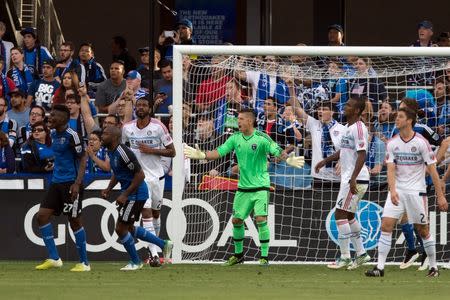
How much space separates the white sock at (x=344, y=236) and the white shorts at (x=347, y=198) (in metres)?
0.20

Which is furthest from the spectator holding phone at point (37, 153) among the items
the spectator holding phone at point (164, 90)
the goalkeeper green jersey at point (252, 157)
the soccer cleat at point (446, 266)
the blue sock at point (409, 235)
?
the soccer cleat at point (446, 266)

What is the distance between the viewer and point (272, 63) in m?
18.6

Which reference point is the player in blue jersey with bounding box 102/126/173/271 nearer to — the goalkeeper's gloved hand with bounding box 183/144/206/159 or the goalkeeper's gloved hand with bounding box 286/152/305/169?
the goalkeeper's gloved hand with bounding box 183/144/206/159

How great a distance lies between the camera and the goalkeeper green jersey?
17047 mm

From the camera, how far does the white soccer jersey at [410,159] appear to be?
50.2ft

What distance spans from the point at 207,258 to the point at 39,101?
12.1ft

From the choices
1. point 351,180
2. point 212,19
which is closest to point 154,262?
point 351,180

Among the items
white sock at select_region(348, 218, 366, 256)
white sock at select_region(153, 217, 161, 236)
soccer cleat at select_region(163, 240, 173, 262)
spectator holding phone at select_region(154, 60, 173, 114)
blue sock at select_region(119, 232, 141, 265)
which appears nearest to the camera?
blue sock at select_region(119, 232, 141, 265)

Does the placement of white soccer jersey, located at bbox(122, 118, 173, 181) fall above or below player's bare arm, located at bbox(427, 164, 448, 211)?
above

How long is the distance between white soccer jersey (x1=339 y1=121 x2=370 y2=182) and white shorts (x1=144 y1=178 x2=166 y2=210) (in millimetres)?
2331

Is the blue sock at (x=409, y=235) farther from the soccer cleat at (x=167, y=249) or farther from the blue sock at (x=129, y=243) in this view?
the blue sock at (x=129, y=243)

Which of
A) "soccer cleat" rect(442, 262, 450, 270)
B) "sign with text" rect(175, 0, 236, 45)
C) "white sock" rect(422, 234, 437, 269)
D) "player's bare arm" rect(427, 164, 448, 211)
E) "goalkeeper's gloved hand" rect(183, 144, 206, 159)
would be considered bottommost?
"soccer cleat" rect(442, 262, 450, 270)

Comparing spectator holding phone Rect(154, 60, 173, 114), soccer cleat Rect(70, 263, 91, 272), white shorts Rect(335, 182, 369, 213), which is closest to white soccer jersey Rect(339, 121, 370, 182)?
white shorts Rect(335, 182, 369, 213)

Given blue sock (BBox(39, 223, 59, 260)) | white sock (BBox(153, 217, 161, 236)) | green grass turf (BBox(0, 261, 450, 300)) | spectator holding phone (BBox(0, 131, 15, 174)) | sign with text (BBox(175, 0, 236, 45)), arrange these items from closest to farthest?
green grass turf (BBox(0, 261, 450, 300)) < blue sock (BBox(39, 223, 59, 260)) < white sock (BBox(153, 217, 161, 236)) < spectator holding phone (BBox(0, 131, 15, 174)) < sign with text (BBox(175, 0, 236, 45))
